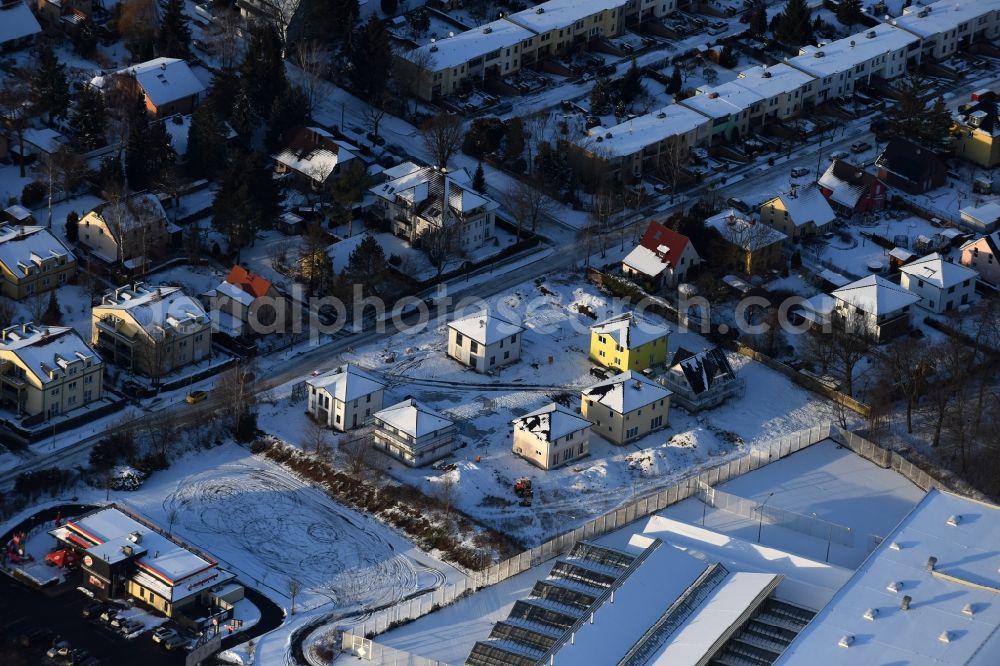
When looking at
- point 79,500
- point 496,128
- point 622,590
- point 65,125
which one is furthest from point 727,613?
point 65,125

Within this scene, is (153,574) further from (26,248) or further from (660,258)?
(660,258)

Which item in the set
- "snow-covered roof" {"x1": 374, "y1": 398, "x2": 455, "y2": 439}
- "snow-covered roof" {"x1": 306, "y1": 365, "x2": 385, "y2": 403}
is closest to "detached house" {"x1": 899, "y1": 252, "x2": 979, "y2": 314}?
"snow-covered roof" {"x1": 374, "y1": 398, "x2": 455, "y2": 439}

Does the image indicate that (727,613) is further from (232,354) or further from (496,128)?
(496,128)

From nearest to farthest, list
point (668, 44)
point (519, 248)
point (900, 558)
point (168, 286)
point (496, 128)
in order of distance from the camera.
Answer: point (900, 558) < point (168, 286) < point (519, 248) < point (496, 128) < point (668, 44)

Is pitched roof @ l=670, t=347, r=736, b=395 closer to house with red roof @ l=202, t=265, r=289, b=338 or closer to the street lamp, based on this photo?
the street lamp

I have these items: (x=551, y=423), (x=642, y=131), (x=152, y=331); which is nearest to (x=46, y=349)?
(x=152, y=331)
